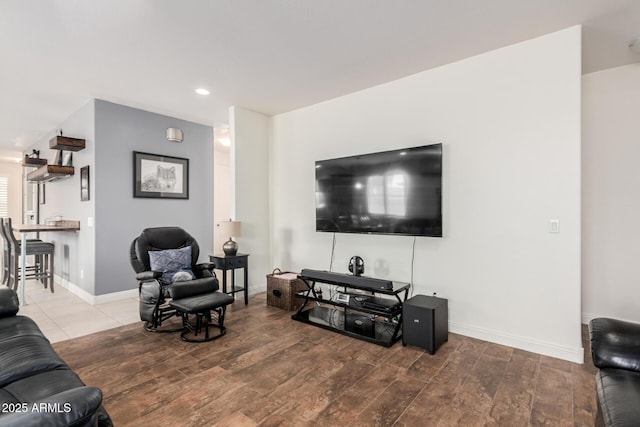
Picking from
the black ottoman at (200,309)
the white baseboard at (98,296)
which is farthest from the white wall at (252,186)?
the white baseboard at (98,296)

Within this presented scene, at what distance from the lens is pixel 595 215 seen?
3.38m

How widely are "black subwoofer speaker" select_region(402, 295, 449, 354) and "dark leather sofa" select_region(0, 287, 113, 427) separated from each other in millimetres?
2289

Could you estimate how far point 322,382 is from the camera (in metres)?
2.31

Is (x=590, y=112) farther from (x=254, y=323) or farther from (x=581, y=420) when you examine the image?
(x=254, y=323)

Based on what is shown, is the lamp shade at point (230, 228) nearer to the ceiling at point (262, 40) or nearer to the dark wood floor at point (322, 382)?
the dark wood floor at point (322, 382)

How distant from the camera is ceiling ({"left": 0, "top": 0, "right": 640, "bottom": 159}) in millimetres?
2338

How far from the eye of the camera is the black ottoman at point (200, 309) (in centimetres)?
296

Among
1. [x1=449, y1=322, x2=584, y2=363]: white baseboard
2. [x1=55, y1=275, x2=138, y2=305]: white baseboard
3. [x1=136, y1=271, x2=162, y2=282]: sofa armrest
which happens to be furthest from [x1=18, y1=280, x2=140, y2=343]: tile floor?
[x1=449, y1=322, x2=584, y2=363]: white baseboard

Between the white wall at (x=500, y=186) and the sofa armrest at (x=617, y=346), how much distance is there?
106 cm

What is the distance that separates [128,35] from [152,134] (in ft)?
7.48

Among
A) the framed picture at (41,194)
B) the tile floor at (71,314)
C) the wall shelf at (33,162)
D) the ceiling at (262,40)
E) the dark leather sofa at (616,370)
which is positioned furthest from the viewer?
the framed picture at (41,194)

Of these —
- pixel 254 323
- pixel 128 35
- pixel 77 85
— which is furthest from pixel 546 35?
pixel 77 85

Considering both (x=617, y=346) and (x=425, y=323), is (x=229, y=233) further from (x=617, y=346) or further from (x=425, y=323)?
(x=617, y=346)

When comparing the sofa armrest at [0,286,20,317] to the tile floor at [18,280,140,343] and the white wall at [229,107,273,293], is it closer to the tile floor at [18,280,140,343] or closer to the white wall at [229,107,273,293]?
the tile floor at [18,280,140,343]
